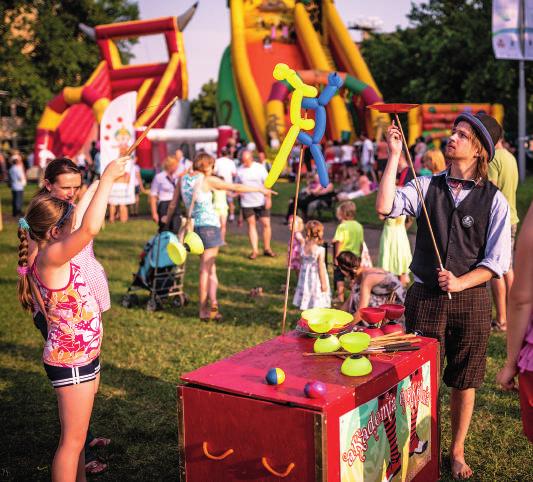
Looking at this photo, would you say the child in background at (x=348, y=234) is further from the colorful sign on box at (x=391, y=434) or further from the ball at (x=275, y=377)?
the ball at (x=275, y=377)

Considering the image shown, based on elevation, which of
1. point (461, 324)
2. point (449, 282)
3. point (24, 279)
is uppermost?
point (24, 279)

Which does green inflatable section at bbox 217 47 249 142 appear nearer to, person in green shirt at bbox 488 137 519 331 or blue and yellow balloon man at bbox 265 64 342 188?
person in green shirt at bbox 488 137 519 331

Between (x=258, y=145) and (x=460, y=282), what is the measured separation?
74.0 feet

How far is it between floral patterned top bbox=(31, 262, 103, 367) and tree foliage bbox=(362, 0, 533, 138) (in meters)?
22.7

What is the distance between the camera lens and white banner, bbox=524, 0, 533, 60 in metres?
15.0

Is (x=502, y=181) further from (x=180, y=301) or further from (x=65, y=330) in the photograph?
(x=65, y=330)

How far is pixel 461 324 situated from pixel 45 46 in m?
43.3

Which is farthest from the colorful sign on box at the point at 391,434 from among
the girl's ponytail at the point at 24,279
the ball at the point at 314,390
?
the girl's ponytail at the point at 24,279

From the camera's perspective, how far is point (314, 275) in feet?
23.1

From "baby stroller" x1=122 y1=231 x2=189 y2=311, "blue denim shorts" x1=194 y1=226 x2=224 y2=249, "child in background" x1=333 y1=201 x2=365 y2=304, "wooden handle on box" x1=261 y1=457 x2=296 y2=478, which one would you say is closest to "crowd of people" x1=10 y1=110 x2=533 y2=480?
"wooden handle on box" x1=261 y1=457 x2=296 y2=478

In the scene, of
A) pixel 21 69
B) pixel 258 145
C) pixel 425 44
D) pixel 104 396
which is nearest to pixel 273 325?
pixel 104 396

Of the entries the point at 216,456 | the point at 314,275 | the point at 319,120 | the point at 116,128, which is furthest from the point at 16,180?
the point at 216,456

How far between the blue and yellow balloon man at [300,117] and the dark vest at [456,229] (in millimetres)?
627

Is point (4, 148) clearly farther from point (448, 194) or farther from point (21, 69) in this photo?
point (448, 194)
